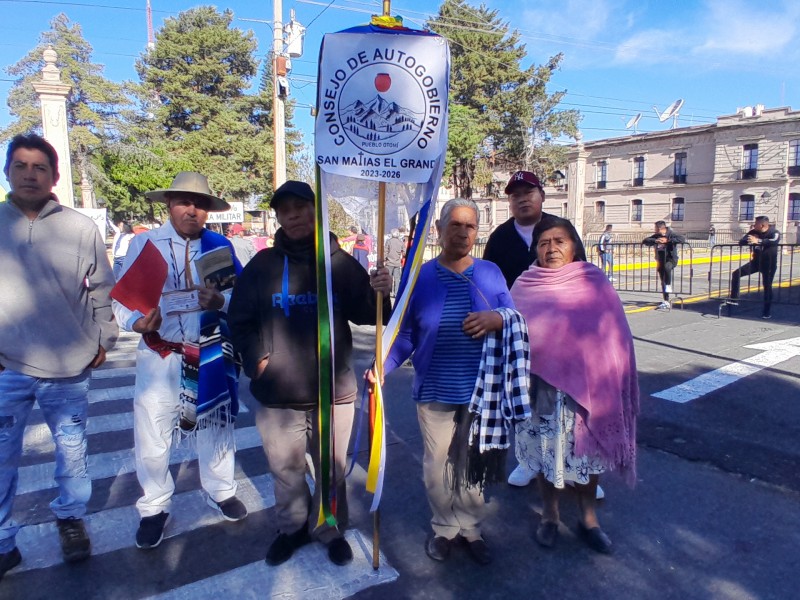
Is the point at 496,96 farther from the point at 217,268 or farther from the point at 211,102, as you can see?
the point at 217,268

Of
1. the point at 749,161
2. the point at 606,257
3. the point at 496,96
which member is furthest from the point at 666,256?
the point at 749,161

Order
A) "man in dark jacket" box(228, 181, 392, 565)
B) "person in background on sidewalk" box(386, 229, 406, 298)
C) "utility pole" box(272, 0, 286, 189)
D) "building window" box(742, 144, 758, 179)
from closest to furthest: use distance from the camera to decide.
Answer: "man in dark jacket" box(228, 181, 392, 565)
"person in background on sidewalk" box(386, 229, 406, 298)
"utility pole" box(272, 0, 286, 189)
"building window" box(742, 144, 758, 179)

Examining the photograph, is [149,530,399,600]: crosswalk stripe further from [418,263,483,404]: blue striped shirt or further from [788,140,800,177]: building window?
[788,140,800,177]: building window

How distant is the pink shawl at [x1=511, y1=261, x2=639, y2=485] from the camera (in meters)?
2.97

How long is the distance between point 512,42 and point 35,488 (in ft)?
134

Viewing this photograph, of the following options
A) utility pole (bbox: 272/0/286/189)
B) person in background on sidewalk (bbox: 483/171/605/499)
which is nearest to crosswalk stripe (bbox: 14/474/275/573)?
person in background on sidewalk (bbox: 483/171/605/499)

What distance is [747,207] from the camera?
4284 cm

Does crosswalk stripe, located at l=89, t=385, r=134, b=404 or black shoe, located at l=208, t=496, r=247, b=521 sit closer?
black shoe, located at l=208, t=496, r=247, b=521

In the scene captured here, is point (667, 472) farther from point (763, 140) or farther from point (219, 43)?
point (763, 140)

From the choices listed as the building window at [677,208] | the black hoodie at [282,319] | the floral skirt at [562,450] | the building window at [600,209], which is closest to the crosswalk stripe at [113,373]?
the black hoodie at [282,319]

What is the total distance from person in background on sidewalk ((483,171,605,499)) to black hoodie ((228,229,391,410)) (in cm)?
154

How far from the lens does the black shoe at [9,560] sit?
2883mm

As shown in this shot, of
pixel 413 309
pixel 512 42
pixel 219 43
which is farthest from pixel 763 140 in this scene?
pixel 413 309

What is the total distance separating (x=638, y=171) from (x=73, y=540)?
53792mm
